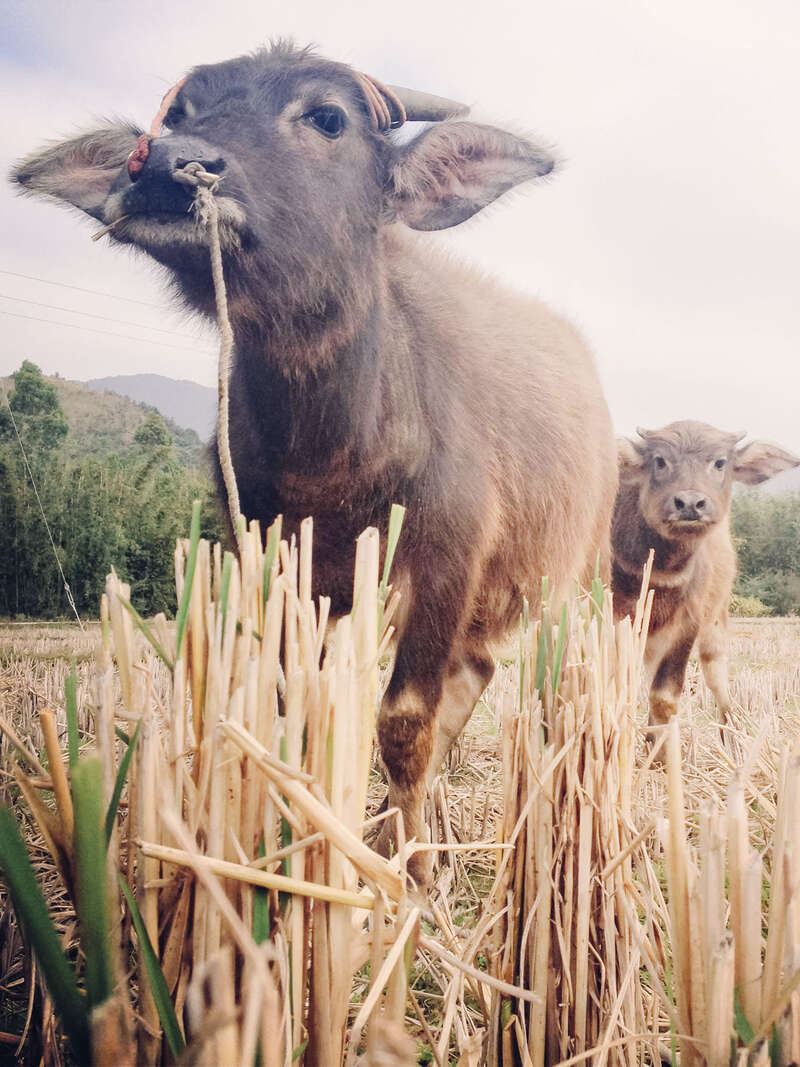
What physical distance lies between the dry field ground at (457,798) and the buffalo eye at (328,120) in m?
1.05

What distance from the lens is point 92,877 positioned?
50 centimetres

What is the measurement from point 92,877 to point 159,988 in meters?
0.16

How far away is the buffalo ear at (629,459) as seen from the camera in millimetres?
3133

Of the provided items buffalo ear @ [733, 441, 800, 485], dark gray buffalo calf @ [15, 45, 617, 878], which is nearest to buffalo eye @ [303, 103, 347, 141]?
dark gray buffalo calf @ [15, 45, 617, 878]

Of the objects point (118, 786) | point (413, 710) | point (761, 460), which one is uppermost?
point (761, 460)

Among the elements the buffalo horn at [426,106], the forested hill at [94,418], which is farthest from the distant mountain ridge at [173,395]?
the buffalo horn at [426,106]

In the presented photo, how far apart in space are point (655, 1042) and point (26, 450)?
1339 millimetres

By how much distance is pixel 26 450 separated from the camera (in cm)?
146

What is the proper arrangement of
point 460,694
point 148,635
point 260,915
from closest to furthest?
point 260,915, point 148,635, point 460,694

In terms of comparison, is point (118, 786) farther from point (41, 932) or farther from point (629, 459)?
point (629, 459)

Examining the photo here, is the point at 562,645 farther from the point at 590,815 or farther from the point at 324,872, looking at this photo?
the point at 324,872

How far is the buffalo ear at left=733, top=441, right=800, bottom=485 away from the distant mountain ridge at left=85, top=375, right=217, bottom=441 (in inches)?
83.7

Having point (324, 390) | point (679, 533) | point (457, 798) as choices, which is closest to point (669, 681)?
point (679, 533)

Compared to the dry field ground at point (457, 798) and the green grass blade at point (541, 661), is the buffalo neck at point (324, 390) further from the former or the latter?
the green grass blade at point (541, 661)
